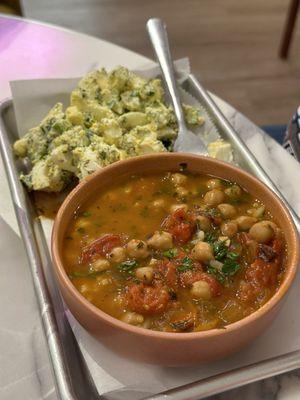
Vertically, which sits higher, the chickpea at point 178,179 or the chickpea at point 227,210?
the chickpea at point 178,179

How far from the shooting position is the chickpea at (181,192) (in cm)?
119

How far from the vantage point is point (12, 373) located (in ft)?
3.33

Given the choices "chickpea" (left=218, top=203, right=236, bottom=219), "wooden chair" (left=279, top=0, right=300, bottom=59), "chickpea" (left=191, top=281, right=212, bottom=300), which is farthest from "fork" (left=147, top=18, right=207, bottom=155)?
"wooden chair" (left=279, top=0, right=300, bottom=59)

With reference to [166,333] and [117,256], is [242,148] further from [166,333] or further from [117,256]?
[166,333]

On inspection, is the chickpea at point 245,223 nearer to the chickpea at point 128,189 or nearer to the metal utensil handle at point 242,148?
the metal utensil handle at point 242,148

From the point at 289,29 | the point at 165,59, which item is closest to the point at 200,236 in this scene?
the point at 165,59

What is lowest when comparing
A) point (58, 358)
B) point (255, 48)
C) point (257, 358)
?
point (255, 48)

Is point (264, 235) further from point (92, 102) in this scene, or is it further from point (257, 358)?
point (92, 102)

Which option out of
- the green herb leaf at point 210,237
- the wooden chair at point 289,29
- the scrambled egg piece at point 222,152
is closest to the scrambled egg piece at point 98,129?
the scrambled egg piece at point 222,152

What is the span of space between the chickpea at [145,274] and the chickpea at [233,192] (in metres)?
0.30

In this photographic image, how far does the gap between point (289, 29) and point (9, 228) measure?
3084 mm

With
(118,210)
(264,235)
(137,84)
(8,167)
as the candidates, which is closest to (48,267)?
(118,210)

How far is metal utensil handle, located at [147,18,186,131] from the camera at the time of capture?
154cm

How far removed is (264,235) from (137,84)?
0.68 metres
